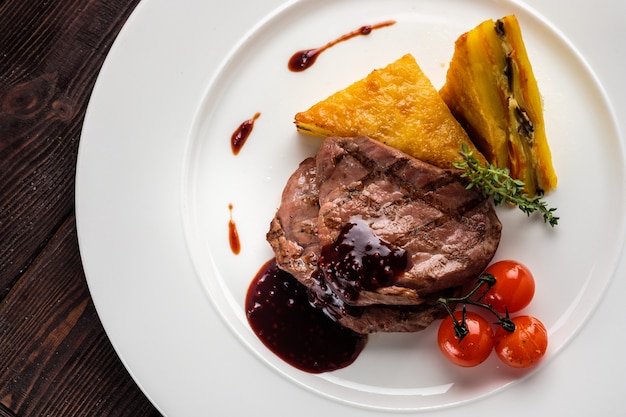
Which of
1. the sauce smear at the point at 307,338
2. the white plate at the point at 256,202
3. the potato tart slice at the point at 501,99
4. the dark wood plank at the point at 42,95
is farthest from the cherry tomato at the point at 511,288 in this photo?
the dark wood plank at the point at 42,95

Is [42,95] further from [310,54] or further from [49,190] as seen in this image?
[310,54]

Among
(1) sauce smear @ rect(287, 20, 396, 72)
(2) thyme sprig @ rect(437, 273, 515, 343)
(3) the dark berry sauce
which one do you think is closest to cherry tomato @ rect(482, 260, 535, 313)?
(2) thyme sprig @ rect(437, 273, 515, 343)

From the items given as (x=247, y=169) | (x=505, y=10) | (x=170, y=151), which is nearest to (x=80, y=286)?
(x=170, y=151)

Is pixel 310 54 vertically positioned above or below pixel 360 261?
above

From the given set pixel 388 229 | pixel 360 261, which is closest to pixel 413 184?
pixel 388 229

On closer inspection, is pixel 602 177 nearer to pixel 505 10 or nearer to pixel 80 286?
pixel 505 10

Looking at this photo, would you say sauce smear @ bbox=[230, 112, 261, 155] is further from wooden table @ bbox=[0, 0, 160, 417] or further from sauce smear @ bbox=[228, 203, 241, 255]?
wooden table @ bbox=[0, 0, 160, 417]
